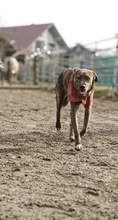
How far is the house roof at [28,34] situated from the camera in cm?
5375

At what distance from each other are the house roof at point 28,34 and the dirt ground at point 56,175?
47.5 metres

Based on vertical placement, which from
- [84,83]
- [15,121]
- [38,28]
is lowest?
[15,121]

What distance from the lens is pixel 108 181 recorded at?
3975 millimetres

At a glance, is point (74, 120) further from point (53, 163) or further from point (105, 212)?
point (105, 212)

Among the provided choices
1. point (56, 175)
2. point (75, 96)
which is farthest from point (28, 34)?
point (56, 175)

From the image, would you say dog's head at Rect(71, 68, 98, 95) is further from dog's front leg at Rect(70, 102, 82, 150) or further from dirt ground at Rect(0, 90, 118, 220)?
dirt ground at Rect(0, 90, 118, 220)

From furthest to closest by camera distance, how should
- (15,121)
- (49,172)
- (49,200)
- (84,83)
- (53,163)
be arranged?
1. (15,121)
2. (84,83)
3. (53,163)
4. (49,172)
5. (49,200)

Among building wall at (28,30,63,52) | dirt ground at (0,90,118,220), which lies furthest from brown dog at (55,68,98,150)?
building wall at (28,30,63,52)

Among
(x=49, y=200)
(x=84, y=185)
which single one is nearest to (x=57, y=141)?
(x=84, y=185)

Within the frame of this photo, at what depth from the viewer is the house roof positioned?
53.8 meters

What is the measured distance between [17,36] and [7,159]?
52.4 m

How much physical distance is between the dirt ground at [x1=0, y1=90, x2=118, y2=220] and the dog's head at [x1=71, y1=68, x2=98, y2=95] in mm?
753

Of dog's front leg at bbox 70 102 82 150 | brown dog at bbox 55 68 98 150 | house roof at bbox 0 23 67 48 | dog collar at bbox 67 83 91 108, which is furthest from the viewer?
house roof at bbox 0 23 67 48

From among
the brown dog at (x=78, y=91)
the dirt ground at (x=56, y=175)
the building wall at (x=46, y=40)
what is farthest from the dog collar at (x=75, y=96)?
the building wall at (x=46, y=40)
